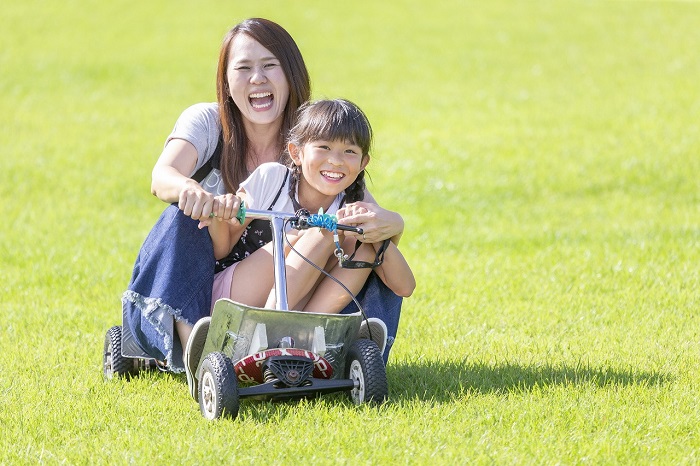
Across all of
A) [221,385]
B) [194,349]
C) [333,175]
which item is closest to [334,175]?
[333,175]

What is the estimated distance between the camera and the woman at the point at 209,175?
4551 millimetres

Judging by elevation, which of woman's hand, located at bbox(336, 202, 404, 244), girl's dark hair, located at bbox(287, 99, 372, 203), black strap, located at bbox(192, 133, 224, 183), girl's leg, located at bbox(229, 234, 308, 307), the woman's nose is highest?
the woman's nose

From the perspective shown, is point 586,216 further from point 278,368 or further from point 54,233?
point 278,368

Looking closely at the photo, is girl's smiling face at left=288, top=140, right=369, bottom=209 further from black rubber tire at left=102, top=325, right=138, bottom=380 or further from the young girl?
black rubber tire at left=102, top=325, right=138, bottom=380

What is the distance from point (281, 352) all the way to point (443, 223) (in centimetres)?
528

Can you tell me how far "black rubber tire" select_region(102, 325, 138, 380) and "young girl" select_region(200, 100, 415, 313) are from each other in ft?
1.83

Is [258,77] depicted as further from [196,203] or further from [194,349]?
[194,349]

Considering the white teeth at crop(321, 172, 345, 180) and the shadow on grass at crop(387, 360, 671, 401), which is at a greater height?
the white teeth at crop(321, 172, 345, 180)

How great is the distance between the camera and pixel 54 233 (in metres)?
8.78

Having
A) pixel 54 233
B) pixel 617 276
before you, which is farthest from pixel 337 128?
pixel 54 233

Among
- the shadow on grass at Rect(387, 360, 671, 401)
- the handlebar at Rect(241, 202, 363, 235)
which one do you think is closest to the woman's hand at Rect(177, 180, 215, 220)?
the handlebar at Rect(241, 202, 363, 235)

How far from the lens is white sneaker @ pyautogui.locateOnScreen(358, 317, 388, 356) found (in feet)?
14.8

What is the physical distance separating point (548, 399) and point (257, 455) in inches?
49.9

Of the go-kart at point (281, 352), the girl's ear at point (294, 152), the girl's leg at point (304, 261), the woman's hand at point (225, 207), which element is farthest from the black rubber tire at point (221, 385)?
the girl's ear at point (294, 152)
